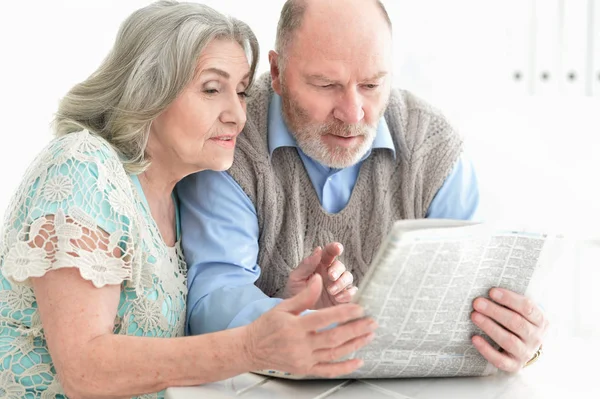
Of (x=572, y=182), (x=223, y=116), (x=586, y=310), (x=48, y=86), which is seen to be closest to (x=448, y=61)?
(x=572, y=182)

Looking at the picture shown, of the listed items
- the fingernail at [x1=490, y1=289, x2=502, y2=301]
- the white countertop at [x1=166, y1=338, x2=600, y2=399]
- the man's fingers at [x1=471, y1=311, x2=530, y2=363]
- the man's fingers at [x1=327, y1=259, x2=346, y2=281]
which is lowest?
the white countertop at [x1=166, y1=338, x2=600, y2=399]

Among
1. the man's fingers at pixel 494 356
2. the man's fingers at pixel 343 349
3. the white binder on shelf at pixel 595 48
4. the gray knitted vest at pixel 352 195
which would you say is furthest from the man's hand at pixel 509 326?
the white binder on shelf at pixel 595 48

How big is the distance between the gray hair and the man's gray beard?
123 mm

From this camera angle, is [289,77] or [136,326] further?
[289,77]

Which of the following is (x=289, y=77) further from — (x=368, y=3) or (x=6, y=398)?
(x=6, y=398)

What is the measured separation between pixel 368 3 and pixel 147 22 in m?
0.52

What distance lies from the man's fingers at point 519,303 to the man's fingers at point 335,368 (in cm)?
26

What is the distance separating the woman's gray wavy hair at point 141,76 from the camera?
1534mm

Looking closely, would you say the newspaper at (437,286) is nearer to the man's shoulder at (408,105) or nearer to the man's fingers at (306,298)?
the man's fingers at (306,298)

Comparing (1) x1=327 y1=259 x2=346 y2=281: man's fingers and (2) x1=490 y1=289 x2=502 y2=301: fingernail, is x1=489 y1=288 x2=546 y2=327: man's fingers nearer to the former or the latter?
(2) x1=490 y1=289 x2=502 y2=301: fingernail

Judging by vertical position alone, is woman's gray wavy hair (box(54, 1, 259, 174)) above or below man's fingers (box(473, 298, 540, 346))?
above

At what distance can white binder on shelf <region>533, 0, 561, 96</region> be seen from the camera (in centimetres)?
345

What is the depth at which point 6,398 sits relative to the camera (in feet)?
4.79

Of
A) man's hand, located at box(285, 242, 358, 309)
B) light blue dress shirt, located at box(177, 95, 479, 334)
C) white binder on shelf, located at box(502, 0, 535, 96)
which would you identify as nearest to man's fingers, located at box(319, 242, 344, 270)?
man's hand, located at box(285, 242, 358, 309)
